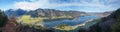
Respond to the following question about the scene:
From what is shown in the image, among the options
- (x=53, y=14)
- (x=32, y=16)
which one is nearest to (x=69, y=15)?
(x=53, y=14)

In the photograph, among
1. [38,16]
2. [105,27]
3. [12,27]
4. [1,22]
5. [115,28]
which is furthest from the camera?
[38,16]

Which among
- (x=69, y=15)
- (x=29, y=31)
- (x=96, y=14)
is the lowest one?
(x=69, y=15)

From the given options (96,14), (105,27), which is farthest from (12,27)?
(96,14)

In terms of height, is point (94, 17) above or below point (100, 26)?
below

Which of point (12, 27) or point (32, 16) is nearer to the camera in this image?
point (12, 27)

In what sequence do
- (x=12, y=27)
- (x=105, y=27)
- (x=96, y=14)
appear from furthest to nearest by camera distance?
(x=96, y=14)
(x=105, y=27)
(x=12, y=27)

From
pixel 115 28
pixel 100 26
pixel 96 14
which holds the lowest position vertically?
pixel 96 14

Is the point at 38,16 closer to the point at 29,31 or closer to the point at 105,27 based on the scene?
the point at 29,31

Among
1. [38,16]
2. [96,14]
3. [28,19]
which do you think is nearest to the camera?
[96,14]

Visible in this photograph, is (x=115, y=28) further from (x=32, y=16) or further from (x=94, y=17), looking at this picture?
(x=32, y=16)
